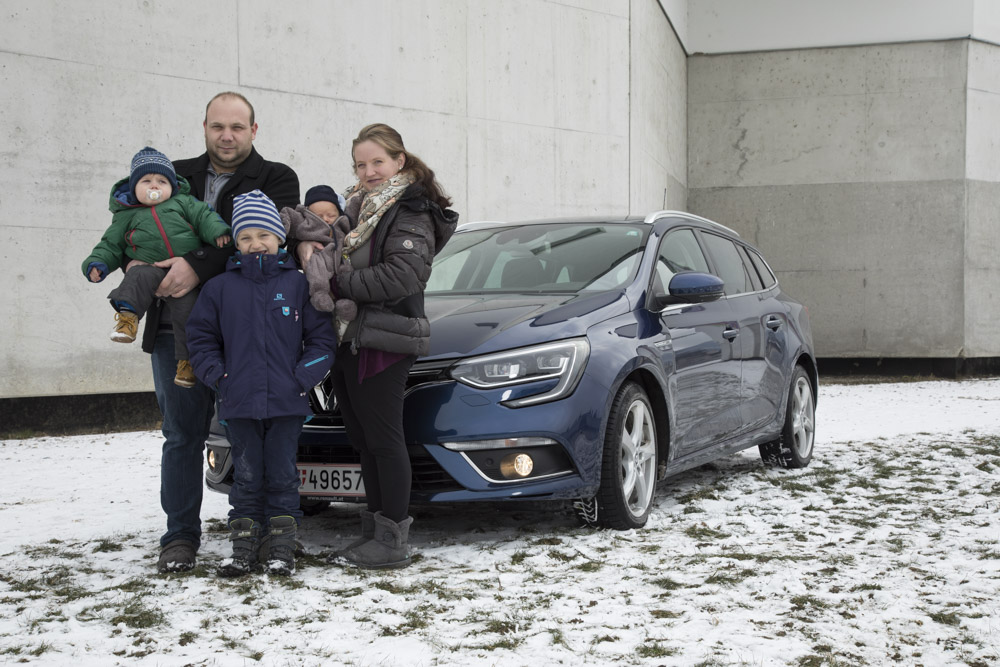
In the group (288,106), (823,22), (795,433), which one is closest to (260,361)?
(795,433)

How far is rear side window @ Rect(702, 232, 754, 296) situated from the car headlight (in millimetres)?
2159

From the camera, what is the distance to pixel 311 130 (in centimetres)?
1067

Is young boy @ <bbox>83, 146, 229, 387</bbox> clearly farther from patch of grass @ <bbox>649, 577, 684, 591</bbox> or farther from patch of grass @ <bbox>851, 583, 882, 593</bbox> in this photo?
patch of grass @ <bbox>851, 583, 882, 593</bbox>

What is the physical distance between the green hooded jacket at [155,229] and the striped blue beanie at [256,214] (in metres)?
0.11

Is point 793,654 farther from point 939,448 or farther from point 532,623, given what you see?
point 939,448

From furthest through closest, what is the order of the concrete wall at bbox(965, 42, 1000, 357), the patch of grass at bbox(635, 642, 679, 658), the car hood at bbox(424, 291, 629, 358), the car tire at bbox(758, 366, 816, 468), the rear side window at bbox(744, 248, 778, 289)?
the concrete wall at bbox(965, 42, 1000, 357) < the rear side window at bbox(744, 248, 778, 289) < the car tire at bbox(758, 366, 816, 468) < the car hood at bbox(424, 291, 629, 358) < the patch of grass at bbox(635, 642, 679, 658)

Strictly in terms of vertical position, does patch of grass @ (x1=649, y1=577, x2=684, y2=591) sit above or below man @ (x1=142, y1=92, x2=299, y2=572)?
below

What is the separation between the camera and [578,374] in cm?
475

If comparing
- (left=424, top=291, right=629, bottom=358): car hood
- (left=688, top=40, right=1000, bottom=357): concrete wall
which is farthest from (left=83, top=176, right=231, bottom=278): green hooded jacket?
(left=688, top=40, right=1000, bottom=357): concrete wall

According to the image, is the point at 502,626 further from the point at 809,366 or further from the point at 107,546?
the point at 809,366

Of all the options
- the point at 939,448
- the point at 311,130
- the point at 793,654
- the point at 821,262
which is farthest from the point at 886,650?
the point at 821,262

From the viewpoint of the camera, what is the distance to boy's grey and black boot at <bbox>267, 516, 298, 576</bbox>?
4.32 meters

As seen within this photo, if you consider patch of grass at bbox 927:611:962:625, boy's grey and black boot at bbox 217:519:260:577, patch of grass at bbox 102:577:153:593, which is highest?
boy's grey and black boot at bbox 217:519:260:577

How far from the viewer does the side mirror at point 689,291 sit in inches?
218
